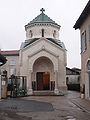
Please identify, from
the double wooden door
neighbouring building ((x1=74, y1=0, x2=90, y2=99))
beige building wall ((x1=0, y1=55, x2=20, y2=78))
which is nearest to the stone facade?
the double wooden door

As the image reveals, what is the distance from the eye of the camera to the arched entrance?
138 feet

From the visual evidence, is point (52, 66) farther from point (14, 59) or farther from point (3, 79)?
point (3, 79)

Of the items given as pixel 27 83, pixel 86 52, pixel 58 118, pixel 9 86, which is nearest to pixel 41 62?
pixel 27 83

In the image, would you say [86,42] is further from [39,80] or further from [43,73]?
[39,80]

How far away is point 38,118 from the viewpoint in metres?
12.8

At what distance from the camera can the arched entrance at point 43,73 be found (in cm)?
4212

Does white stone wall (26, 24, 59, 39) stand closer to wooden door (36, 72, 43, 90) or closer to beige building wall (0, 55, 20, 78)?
beige building wall (0, 55, 20, 78)

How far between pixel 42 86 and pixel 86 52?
775 inches

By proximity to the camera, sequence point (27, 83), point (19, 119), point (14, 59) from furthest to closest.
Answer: point (14, 59), point (27, 83), point (19, 119)

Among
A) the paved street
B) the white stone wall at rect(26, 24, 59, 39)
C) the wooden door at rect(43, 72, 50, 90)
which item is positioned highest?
the white stone wall at rect(26, 24, 59, 39)

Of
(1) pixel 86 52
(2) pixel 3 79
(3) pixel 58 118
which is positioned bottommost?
(3) pixel 58 118

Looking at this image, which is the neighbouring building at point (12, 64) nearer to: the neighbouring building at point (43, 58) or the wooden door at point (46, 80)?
the neighbouring building at point (43, 58)

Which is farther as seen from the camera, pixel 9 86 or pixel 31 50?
pixel 31 50

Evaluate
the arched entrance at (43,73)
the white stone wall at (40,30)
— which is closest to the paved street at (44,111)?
the arched entrance at (43,73)
